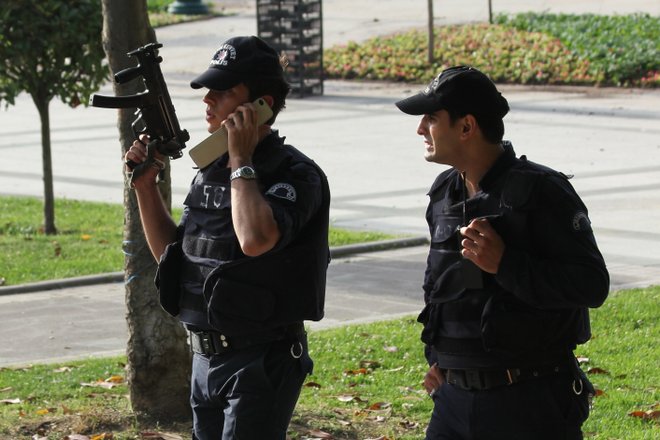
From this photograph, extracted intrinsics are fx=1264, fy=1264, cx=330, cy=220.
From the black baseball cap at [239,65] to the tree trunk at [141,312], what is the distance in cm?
192

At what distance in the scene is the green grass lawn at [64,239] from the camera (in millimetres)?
10305

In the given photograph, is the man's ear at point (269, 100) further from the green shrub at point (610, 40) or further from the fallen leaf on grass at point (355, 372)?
the green shrub at point (610, 40)

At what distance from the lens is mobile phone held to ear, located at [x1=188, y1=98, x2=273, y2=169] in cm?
384

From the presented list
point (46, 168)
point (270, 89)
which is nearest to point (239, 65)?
point (270, 89)

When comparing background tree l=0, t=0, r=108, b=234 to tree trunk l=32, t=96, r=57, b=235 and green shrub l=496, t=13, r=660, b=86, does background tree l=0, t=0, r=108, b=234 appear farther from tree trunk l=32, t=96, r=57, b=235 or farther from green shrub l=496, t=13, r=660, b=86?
green shrub l=496, t=13, r=660, b=86

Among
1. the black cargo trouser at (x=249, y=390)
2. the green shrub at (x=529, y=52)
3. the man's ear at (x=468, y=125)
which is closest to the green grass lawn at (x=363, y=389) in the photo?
the black cargo trouser at (x=249, y=390)

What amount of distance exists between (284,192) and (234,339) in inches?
18.9

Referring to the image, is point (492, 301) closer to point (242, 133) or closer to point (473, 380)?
point (473, 380)

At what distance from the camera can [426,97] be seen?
12.0ft

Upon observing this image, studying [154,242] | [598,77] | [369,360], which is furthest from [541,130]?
[154,242]

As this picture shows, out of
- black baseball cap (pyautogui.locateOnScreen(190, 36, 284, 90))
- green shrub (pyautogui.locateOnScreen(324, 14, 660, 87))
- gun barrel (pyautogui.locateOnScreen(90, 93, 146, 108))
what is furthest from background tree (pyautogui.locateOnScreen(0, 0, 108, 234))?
green shrub (pyautogui.locateOnScreen(324, 14, 660, 87))

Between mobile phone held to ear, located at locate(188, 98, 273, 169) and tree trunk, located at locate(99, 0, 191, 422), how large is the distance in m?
1.93

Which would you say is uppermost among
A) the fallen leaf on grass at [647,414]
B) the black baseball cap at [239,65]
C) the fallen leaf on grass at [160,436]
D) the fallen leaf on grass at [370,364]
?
the black baseball cap at [239,65]

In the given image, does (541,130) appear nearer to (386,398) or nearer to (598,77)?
(598,77)
